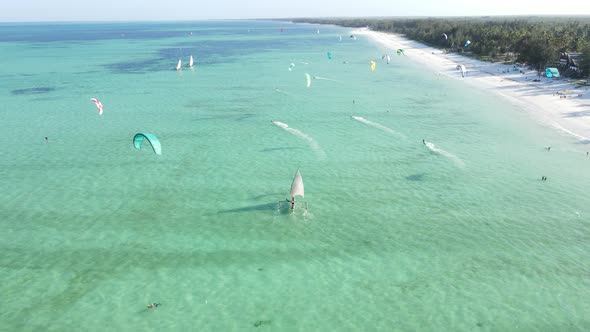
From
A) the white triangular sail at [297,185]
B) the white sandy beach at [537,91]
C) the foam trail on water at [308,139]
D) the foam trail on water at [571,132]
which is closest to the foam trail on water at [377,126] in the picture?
the foam trail on water at [308,139]

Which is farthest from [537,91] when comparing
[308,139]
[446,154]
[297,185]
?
[297,185]

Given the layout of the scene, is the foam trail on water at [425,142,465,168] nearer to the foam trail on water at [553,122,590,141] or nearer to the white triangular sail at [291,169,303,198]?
the foam trail on water at [553,122,590,141]

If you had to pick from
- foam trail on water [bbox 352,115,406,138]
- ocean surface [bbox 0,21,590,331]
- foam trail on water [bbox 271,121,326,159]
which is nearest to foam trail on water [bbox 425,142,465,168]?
ocean surface [bbox 0,21,590,331]

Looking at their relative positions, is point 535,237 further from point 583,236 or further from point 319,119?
point 319,119

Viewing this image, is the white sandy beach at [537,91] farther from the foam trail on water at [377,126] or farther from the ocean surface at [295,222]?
the foam trail on water at [377,126]

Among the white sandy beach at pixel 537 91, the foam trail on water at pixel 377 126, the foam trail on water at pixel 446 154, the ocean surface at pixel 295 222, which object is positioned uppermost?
the white sandy beach at pixel 537 91

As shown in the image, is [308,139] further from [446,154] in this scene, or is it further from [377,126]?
[446,154]

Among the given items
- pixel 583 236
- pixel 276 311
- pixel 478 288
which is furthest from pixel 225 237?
pixel 583 236
